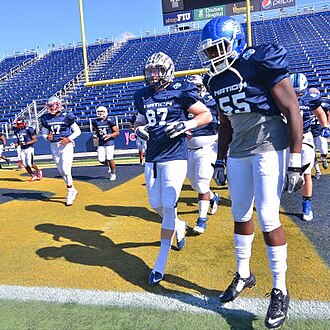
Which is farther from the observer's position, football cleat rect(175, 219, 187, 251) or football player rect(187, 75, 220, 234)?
football player rect(187, 75, 220, 234)

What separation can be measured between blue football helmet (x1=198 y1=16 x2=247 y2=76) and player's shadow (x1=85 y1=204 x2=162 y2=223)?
8.45 feet

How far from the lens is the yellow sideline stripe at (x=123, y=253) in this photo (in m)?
2.79

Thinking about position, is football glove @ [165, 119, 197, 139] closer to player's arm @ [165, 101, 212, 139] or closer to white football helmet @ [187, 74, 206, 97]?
player's arm @ [165, 101, 212, 139]

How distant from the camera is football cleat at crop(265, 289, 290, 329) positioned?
2.13 meters

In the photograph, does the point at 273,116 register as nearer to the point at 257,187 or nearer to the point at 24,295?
the point at 257,187

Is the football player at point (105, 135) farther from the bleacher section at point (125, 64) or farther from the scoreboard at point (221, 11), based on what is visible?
the scoreboard at point (221, 11)

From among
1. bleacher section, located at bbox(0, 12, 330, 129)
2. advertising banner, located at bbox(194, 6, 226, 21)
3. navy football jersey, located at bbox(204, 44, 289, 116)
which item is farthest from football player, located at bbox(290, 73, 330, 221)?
advertising banner, located at bbox(194, 6, 226, 21)

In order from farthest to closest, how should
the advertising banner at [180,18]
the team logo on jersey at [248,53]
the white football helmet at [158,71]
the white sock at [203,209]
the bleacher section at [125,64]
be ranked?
1. the advertising banner at [180,18]
2. the bleacher section at [125,64]
3. the white sock at [203,209]
4. the white football helmet at [158,71]
5. the team logo on jersey at [248,53]

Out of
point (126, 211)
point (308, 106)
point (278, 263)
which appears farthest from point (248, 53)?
point (126, 211)

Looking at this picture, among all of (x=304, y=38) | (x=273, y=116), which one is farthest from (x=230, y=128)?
(x=304, y=38)

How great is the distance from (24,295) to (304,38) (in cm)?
2399

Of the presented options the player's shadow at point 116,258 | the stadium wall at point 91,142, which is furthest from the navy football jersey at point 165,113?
the stadium wall at point 91,142

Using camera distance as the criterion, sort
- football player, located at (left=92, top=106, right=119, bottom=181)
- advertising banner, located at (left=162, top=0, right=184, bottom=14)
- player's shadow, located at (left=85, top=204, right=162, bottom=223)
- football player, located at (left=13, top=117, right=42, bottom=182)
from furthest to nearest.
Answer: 1. advertising banner, located at (left=162, top=0, right=184, bottom=14)
2. football player, located at (left=13, top=117, right=42, bottom=182)
3. football player, located at (left=92, top=106, right=119, bottom=181)
4. player's shadow, located at (left=85, top=204, right=162, bottom=223)

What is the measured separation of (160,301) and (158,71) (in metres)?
1.74
